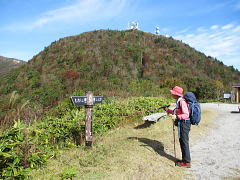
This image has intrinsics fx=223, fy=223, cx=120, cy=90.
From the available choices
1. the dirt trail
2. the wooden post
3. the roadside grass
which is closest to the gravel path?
the dirt trail

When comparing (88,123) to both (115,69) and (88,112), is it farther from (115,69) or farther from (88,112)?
(115,69)

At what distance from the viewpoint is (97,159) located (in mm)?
4594

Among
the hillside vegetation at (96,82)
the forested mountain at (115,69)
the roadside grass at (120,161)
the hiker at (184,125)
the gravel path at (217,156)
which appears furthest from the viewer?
the forested mountain at (115,69)

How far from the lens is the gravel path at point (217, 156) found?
427cm

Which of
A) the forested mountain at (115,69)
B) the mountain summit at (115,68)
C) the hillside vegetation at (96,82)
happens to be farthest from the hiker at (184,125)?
the mountain summit at (115,68)

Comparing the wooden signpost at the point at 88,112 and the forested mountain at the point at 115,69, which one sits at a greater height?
the forested mountain at the point at 115,69

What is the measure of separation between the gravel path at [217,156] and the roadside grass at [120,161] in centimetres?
36

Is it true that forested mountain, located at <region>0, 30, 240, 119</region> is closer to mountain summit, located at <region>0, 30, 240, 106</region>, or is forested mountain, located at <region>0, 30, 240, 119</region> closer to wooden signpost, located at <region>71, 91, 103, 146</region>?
mountain summit, located at <region>0, 30, 240, 106</region>

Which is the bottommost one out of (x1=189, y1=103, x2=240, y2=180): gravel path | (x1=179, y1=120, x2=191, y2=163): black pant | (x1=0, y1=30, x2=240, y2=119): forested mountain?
(x1=189, y1=103, x2=240, y2=180): gravel path

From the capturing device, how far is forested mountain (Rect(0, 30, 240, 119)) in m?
22.4

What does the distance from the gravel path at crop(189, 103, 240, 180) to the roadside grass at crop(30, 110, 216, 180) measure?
1.18ft

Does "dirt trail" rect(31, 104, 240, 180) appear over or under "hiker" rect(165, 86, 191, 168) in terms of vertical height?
under

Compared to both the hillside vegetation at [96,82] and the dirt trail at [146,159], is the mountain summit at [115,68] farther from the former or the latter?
the dirt trail at [146,159]

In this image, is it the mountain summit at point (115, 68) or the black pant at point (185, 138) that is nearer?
the black pant at point (185, 138)
